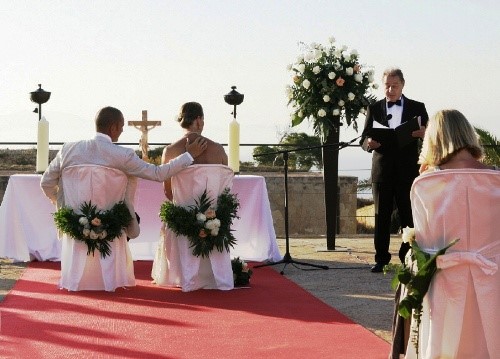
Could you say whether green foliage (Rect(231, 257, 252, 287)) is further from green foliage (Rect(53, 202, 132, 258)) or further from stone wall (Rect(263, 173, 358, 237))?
stone wall (Rect(263, 173, 358, 237))

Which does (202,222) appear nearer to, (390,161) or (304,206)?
(390,161)

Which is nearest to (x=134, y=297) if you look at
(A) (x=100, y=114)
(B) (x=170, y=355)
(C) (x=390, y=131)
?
(A) (x=100, y=114)

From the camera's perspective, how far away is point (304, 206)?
65.0ft

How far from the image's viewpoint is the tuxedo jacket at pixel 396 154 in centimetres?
888

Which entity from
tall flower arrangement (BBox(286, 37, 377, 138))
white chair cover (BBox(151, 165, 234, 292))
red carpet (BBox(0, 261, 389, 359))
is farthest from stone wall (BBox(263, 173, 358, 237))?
white chair cover (BBox(151, 165, 234, 292))

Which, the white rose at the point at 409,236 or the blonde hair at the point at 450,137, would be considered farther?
the white rose at the point at 409,236

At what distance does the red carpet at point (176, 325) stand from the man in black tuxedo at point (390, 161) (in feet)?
4.78

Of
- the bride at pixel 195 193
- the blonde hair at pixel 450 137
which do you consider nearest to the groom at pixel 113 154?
the bride at pixel 195 193

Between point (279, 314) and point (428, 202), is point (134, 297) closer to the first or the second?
point (279, 314)

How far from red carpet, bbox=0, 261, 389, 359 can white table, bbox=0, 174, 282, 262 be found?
1742 millimetres

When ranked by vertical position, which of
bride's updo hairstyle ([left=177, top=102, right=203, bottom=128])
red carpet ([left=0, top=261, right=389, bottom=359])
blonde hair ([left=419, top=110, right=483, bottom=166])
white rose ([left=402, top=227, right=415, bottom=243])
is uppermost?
bride's updo hairstyle ([left=177, top=102, right=203, bottom=128])

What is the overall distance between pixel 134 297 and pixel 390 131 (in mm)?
2846

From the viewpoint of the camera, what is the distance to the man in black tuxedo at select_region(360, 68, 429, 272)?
8.80 metres

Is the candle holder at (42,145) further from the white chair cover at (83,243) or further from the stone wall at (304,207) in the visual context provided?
the stone wall at (304,207)
